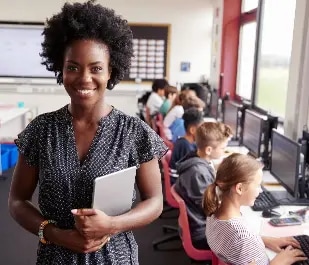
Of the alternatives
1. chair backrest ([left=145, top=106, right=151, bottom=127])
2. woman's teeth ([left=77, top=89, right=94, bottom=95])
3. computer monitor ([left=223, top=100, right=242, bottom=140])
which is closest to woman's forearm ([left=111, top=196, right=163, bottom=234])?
woman's teeth ([left=77, top=89, right=94, bottom=95])

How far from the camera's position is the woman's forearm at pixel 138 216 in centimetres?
106

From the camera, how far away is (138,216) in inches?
43.5

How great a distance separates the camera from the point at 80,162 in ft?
3.69

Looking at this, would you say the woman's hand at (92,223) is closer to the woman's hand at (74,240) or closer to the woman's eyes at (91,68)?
the woman's hand at (74,240)

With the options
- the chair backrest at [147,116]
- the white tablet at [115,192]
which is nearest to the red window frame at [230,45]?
the chair backrest at [147,116]

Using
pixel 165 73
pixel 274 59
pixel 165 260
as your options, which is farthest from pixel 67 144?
pixel 165 73

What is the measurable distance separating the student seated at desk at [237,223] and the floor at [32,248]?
4.52ft

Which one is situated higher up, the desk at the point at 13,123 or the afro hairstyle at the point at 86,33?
the afro hairstyle at the point at 86,33

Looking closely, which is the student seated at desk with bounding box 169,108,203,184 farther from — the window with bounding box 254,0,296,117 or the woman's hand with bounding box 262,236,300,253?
the woman's hand with bounding box 262,236,300,253

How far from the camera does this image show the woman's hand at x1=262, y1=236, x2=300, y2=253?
1799mm

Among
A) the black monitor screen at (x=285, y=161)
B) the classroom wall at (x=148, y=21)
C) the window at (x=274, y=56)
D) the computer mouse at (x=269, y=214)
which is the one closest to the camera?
the computer mouse at (x=269, y=214)

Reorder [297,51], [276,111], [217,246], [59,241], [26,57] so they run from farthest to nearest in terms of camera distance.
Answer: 1. [26,57]
2. [276,111]
3. [297,51]
4. [217,246]
5. [59,241]

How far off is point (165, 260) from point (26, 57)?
5.02 meters

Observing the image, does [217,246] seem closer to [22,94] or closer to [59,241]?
[59,241]
